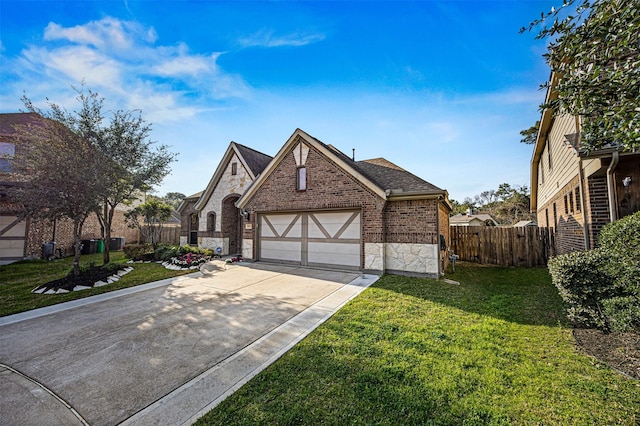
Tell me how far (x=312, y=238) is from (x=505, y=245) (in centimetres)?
905

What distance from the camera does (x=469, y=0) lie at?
6.44m

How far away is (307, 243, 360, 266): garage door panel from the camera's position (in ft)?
31.8

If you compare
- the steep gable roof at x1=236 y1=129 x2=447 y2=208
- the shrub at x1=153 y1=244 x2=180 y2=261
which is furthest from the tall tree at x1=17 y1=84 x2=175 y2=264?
the steep gable roof at x1=236 y1=129 x2=447 y2=208

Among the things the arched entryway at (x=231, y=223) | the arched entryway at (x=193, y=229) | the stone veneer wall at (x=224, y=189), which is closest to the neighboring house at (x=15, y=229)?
the arched entryway at (x=193, y=229)

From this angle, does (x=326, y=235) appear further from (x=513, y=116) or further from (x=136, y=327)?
(x=513, y=116)

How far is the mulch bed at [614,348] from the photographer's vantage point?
126 inches

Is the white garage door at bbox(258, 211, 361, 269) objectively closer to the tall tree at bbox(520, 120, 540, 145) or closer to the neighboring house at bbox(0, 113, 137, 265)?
the neighboring house at bbox(0, 113, 137, 265)

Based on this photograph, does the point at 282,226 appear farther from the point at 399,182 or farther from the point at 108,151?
the point at 108,151

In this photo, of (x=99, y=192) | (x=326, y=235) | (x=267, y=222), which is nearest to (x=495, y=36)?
(x=326, y=235)

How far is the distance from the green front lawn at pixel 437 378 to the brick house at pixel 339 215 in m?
3.83

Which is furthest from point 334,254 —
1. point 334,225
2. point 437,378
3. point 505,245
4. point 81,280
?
point 81,280

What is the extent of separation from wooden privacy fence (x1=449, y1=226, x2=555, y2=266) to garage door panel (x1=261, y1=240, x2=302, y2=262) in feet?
26.5

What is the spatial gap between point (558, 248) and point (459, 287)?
20.2ft

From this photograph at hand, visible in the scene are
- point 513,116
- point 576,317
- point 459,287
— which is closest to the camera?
point 576,317
